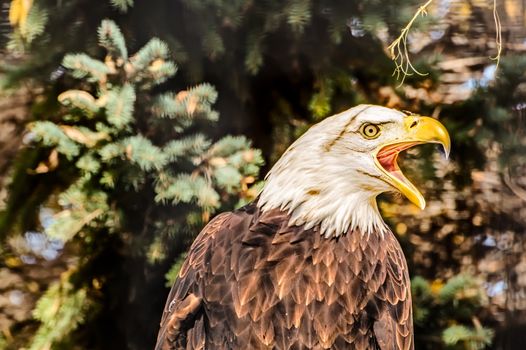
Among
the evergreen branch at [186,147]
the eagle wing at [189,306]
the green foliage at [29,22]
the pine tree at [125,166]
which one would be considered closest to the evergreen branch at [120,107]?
the pine tree at [125,166]

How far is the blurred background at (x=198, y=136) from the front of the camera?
67.7 inches

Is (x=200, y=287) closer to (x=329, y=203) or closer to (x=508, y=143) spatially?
(x=329, y=203)

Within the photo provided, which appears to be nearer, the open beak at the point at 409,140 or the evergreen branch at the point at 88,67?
the open beak at the point at 409,140

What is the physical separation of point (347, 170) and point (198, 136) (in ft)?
1.51

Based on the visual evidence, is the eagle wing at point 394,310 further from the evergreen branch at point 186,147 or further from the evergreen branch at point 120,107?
the evergreen branch at point 120,107

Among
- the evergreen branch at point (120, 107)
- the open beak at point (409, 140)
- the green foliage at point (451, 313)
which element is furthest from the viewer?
the green foliage at point (451, 313)

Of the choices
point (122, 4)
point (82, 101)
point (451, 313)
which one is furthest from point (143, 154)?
point (451, 313)

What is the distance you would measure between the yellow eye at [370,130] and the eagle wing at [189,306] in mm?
303

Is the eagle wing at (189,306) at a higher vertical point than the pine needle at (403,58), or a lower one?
lower

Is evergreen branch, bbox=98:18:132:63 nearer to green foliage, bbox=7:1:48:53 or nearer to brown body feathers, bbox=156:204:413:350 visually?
green foliage, bbox=7:1:48:53

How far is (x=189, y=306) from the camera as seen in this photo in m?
1.39

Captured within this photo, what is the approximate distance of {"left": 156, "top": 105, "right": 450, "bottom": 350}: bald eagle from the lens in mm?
1365

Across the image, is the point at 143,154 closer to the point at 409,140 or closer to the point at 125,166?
the point at 125,166

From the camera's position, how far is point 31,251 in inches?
75.2
